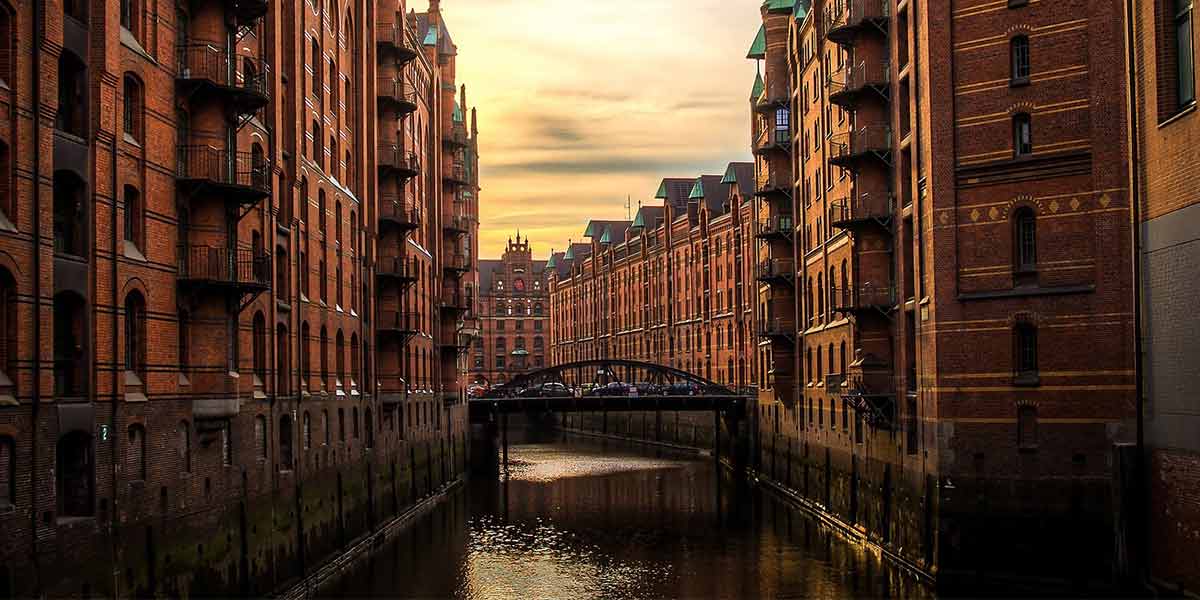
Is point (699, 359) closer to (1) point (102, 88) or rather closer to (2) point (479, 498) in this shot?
(2) point (479, 498)

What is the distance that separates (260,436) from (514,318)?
126 meters

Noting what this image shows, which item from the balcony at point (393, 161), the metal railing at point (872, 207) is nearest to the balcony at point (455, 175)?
the balcony at point (393, 161)

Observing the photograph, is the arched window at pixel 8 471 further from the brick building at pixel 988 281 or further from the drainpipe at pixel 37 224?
the brick building at pixel 988 281

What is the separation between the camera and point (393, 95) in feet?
155

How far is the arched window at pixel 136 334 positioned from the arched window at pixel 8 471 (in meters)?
4.89

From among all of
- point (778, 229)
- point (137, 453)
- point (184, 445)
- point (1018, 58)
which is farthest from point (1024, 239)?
point (778, 229)

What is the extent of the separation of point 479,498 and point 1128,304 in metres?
33.8

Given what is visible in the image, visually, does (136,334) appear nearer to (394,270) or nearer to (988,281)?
(988,281)

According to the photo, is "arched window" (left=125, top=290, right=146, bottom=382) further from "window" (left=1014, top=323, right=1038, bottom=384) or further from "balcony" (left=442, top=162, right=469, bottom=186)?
"balcony" (left=442, top=162, right=469, bottom=186)

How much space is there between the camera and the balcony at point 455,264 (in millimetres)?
63438

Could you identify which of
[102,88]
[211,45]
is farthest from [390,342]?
[102,88]

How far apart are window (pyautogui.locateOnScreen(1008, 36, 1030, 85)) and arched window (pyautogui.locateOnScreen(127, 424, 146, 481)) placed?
20683mm

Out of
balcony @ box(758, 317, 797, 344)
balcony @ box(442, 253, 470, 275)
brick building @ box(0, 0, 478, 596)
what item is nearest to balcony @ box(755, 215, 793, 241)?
balcony @ box(758, 317, 797, 344)

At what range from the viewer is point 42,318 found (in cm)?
1920
